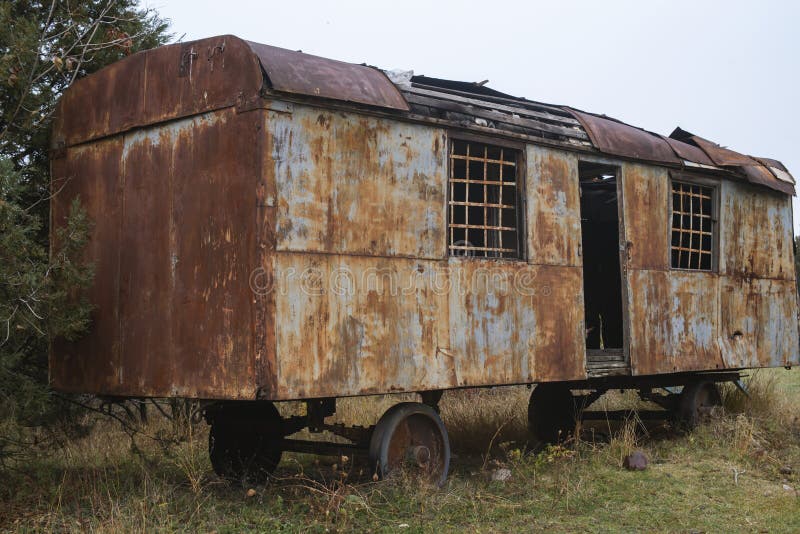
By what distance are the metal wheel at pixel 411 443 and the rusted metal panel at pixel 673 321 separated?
2.66 m

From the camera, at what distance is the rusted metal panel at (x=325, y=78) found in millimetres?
6234

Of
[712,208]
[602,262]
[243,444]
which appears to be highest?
[712,208]

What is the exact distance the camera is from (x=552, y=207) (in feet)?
26.9

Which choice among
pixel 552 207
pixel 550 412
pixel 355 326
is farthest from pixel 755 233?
pixel 355 326

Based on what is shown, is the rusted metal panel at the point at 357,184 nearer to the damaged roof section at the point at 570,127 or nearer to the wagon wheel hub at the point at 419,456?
the damaged roof section at the point at 570,127

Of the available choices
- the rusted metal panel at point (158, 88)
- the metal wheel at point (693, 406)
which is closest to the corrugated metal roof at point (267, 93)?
the rusted metal panel at point (158, 88)

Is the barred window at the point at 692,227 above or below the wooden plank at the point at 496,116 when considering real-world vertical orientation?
below

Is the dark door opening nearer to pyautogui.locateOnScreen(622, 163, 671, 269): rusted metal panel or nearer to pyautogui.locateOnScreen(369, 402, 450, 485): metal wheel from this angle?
pyautogui.locateOnScreen(622, 163, 671, 269): rusted metal panel

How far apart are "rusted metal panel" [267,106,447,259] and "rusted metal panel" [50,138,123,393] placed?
1.81 metres

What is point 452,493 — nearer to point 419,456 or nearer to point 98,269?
point 419,456

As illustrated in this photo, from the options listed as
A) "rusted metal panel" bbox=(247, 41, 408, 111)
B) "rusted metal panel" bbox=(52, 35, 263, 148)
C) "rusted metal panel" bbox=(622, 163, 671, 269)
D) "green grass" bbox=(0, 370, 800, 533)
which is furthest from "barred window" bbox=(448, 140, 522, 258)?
"rusted metal panel" bbox=(52, 35, 263, 148)

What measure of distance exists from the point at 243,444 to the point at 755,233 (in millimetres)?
6660

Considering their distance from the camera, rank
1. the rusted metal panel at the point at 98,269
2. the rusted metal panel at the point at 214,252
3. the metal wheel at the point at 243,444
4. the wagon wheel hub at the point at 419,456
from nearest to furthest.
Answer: the rusted metal panel at the point at 214,252
the wagon wheel hub at the point at 419,456
the rusted metal panel at the point at 98,269
the metal wheel at the point at 243,444

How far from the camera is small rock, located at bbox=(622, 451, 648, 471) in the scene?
26.3 ft
